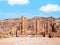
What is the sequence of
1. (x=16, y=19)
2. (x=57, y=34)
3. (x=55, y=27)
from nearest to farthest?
1. (x=57, y=34)
2. (x=55, y=27)
3. (x=16, y=19)

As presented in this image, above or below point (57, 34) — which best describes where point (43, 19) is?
above

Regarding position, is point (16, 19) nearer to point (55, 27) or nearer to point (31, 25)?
point (31, 25)

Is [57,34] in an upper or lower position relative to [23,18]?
lower

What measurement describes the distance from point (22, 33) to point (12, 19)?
91875mm

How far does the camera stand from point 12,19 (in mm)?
140875

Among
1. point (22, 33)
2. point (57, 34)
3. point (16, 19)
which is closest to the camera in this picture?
point (57, 34)

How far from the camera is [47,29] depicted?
53.2 meters

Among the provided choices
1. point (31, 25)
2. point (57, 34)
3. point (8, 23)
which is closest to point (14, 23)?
point (8, 23)

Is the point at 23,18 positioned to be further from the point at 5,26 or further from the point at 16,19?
the point at 16,19

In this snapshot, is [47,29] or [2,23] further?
[2,23]

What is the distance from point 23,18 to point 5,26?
6990 cm

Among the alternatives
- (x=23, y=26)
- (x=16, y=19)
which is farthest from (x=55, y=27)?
(x=16, y=19)

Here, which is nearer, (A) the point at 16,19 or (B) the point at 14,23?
(B) the point at 14,23

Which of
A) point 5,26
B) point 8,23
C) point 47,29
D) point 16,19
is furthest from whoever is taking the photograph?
point 16,19
